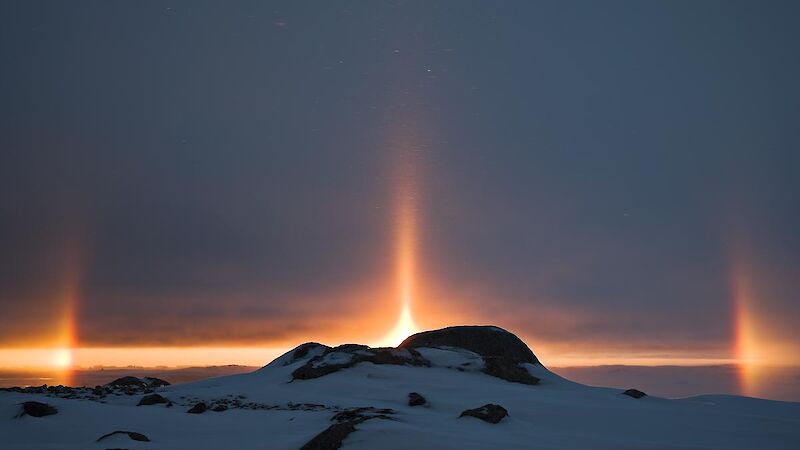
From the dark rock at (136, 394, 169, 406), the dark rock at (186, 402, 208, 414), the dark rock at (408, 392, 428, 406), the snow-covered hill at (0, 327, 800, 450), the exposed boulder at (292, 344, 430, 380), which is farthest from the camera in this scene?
the exposed boulder at (292, 344, 430, 380)

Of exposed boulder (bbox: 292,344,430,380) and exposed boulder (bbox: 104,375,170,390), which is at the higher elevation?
exposed boulder (bbox: 292,344,430,380)

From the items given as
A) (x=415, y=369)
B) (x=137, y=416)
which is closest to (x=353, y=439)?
(x=137, y=416)

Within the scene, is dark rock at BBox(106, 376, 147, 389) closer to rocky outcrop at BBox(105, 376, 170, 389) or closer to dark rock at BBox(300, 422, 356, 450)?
rocky outcrop at BBox(105, 376, 170, 389)

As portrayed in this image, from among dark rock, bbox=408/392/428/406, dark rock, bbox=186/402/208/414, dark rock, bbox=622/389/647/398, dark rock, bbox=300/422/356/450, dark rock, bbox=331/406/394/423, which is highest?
dark rock, bbox=622/389/647/398

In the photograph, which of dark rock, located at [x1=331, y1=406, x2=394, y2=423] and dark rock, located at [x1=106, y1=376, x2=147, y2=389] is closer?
dark rock, located at [x1=331, y1=406, x2=394, y2=423]

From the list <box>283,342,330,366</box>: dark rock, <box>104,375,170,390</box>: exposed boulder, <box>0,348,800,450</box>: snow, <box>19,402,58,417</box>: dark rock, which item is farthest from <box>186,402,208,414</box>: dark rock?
<box>283,342,330,366</box>: dark rock

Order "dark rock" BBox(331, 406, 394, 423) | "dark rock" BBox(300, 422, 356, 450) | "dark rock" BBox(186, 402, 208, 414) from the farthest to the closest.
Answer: "dark rock" BBox(186, 402, 208, 414), "dark rock" BBox(331, 406, 394, 423), "dark rock" BBox(300, 422, 356, 450)

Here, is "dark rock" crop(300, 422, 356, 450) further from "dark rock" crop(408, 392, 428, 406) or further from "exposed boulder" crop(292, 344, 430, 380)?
"exposed boulder" crop(292, 344, 430, 380)
